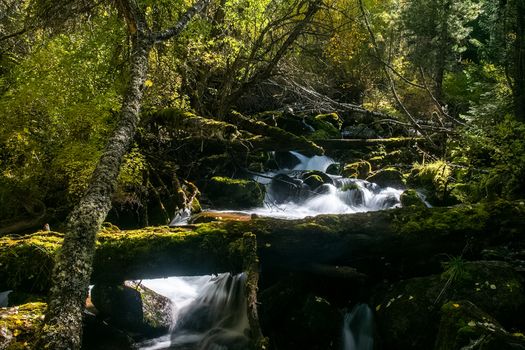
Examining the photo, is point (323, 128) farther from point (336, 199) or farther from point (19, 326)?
point (19, 326)

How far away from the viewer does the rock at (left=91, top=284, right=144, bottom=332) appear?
19.5ft

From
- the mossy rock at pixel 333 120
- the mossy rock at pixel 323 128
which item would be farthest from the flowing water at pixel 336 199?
the mossy rock at pixel 333 120

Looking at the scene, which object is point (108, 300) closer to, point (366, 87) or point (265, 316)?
point (265, 316)

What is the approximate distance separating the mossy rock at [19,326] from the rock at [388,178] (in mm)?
11343

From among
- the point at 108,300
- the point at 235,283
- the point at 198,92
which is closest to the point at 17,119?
the point at 108,300

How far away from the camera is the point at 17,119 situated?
6.64 meters

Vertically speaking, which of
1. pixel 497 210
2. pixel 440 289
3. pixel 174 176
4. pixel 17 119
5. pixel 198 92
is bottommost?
pixel 440 289

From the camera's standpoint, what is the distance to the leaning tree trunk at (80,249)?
218cm

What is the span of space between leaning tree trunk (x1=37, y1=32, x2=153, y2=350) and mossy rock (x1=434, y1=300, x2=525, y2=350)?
2965 millimetres

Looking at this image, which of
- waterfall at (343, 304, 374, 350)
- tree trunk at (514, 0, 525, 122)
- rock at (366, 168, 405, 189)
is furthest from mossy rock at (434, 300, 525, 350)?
rock at (366, 168, 405, 189)

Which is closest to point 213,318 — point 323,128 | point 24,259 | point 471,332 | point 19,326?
point 24,259

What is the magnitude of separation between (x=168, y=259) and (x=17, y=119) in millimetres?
3958

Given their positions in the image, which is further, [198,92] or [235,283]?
[198,92]

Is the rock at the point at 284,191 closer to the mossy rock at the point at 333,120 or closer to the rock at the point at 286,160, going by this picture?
the rock at the point at 286,160
